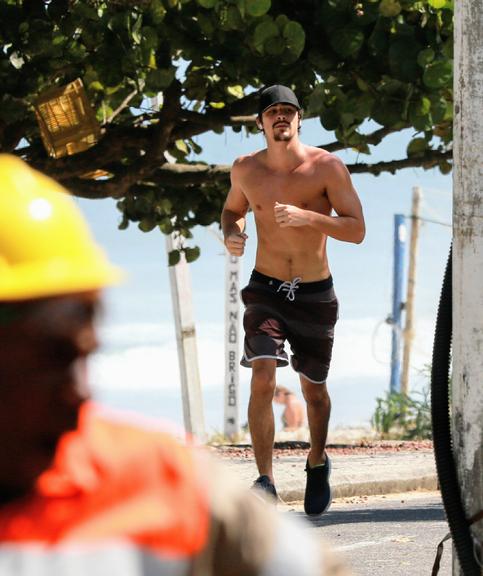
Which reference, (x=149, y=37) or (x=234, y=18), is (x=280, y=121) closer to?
(x=234, y=18)

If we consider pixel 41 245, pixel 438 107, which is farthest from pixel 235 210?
pixel 41 245

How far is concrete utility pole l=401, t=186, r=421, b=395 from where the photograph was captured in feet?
71.2

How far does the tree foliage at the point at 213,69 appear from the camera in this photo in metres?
8.62

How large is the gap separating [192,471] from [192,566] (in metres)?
0.10

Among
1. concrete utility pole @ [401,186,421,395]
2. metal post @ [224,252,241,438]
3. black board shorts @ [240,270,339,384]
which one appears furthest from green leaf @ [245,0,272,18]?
concrete utility pole @ [401,186,421,395]

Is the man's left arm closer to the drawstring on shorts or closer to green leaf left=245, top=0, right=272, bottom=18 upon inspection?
the drawstring on shorts

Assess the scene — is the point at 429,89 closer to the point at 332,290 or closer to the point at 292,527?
the point at 332,290

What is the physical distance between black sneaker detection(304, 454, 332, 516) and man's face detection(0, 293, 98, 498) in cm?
570

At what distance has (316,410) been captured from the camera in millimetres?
6980

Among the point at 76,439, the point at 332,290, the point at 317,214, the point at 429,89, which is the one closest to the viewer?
the point at 76,439

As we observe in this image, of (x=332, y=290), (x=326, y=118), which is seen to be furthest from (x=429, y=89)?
(x=332, y=290)

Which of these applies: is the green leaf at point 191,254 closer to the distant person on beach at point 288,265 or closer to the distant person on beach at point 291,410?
the distant person on beach at point 288,265

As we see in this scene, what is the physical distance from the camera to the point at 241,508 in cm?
153

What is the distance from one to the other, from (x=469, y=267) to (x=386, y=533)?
294 cm
